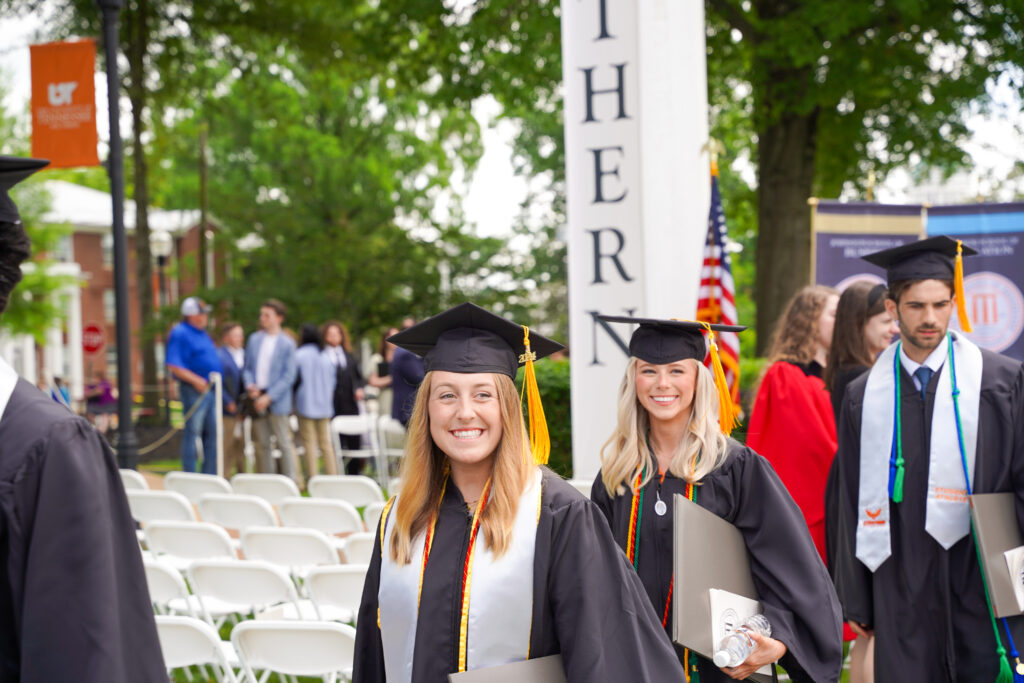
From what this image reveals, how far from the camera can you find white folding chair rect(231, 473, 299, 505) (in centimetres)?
706

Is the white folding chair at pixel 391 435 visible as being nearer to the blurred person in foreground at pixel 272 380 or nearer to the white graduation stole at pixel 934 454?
the blurred person in foreground at pixel 272 380

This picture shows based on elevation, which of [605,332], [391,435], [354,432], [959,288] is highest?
[959,288]

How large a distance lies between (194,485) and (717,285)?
388cm

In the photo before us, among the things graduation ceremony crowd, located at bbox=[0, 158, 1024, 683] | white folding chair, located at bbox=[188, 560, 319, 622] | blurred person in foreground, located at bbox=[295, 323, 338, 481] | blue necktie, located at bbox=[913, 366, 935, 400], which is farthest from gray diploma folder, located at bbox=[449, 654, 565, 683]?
blurred person in foreground, located at bbox=[295, 323, 338, 481]

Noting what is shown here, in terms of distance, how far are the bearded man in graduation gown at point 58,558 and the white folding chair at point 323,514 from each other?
4364 millimetres

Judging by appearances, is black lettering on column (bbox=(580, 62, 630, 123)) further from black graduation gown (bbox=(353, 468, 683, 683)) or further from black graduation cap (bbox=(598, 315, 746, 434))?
black graduation gown (bbox=(353, 468, 683, 683))

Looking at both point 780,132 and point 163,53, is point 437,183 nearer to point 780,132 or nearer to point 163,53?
point 163,53

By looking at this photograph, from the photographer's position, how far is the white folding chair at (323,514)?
5.89 metres

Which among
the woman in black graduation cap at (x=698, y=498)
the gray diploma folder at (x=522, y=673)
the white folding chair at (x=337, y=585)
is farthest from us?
the white folding chair at (x=337, y=585)

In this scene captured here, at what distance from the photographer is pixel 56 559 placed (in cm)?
148

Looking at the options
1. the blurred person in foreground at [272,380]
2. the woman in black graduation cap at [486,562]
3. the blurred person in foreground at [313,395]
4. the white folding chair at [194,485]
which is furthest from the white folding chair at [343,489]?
the woman in black graduation cap at [486,562]

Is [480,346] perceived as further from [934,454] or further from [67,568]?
[934,454]

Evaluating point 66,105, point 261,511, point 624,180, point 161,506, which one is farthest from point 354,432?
point 624,180

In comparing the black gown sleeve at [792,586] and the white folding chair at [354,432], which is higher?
the black gown sleeve at [792,586]
